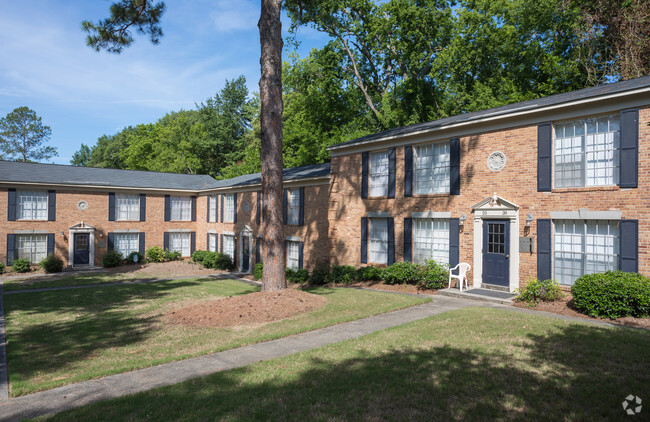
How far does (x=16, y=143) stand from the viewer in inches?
2311

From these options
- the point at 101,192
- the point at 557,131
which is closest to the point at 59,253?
the point at 101,192

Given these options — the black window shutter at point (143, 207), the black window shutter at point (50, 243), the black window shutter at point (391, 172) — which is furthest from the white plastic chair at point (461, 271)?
the black window shutter at point (50, 243)

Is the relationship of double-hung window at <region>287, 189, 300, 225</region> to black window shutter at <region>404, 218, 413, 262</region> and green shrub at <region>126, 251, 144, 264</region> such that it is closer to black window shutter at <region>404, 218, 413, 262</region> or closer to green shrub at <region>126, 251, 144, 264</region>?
black window shutter at <region>404, 218, 413, 262</region>

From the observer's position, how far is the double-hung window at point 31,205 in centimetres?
2336

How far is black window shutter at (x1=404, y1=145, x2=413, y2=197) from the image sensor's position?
15.6 m

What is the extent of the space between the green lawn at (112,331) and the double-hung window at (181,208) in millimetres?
13908

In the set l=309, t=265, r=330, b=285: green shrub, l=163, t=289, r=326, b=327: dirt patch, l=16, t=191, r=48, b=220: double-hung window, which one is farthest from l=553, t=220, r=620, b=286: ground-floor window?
l=16, t=191, r=48, b=220: double-hung window

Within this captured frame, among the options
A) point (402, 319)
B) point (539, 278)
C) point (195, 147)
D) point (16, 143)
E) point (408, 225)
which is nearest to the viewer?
point (402, 319)

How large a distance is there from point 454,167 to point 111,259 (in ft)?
73.7

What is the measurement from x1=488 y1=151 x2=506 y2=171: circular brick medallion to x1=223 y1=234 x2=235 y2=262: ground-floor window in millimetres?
17915

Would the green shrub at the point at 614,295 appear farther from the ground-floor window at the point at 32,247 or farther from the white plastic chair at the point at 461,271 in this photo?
the ground-floor window at the point at 32,247

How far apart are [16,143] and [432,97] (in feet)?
203

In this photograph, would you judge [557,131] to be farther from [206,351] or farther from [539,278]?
[206,351]

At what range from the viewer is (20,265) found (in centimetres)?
2255
